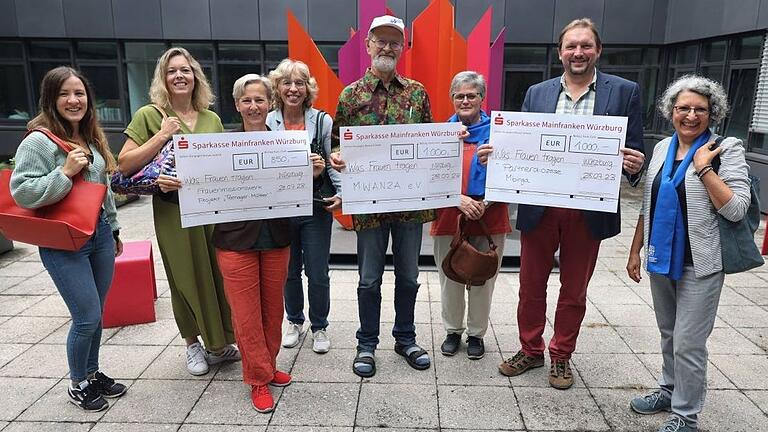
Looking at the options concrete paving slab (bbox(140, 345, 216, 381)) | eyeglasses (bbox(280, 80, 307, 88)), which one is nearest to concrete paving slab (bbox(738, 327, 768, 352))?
eyeglasses (bbox(280, 80, 307, 88))

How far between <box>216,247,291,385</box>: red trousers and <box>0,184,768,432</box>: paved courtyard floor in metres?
0.26

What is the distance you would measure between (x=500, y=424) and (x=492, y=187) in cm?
135

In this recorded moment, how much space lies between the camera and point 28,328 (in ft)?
13.8

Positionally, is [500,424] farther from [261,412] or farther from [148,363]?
[148,363]

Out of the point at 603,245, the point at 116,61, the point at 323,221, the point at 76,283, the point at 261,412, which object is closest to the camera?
the point at 76,283

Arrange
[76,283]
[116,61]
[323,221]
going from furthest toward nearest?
[116,61], [323,221], [76,283]

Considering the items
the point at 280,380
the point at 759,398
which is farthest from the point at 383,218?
the point at 759,398

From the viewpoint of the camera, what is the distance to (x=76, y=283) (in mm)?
2801

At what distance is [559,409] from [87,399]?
2729 mm

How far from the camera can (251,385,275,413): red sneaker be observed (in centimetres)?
302

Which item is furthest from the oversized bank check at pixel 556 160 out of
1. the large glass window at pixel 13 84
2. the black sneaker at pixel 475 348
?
the large glass window at pixel 13 84

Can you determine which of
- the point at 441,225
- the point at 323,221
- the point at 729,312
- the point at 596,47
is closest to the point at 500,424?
the point at 441,225

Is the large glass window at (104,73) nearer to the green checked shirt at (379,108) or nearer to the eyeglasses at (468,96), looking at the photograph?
the green checked shirt at (379,108)

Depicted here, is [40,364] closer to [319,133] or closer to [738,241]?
[319,133]
